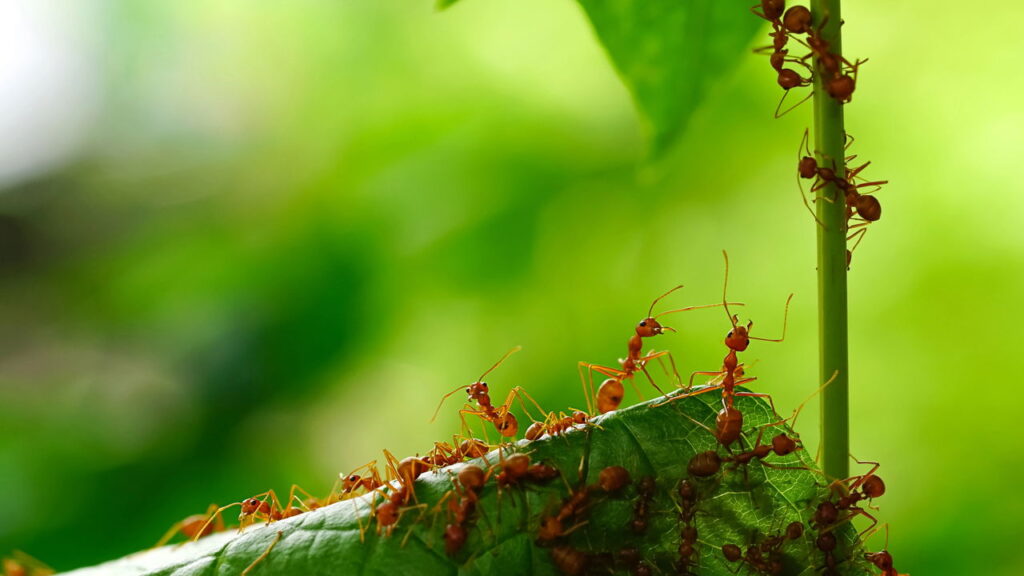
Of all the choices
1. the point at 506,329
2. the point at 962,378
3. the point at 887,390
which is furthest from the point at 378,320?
the point at 962,378

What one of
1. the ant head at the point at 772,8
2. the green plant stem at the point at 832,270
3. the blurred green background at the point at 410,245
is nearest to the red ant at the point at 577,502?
the green plant stem at the point at 832,270

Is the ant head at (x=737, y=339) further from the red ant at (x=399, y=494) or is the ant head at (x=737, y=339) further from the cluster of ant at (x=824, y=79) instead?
the red ant at (x=399, y=494)

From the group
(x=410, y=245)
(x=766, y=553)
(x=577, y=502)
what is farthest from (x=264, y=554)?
(x=410, y=245)

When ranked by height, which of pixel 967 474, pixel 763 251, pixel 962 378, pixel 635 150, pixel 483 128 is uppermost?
pixel 483 128

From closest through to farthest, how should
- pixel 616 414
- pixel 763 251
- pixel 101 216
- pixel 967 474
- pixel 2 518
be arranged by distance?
pixel 616 414 → pixel 967 474 → pixel 763 251 → pixel 2 518 → pixel 101 216

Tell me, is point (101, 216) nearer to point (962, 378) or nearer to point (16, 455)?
point (16, 455)

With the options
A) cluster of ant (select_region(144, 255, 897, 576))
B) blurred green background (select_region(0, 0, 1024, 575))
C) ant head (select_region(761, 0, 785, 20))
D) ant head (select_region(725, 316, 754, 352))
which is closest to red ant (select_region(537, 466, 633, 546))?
cluster of ant (select_region(144, 255, 897, 576))

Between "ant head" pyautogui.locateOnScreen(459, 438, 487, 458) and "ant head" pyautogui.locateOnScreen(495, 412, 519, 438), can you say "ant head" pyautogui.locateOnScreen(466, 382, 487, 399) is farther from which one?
"ant head" pyautogui.locateOnScreen(459, 438, 487, 458)
